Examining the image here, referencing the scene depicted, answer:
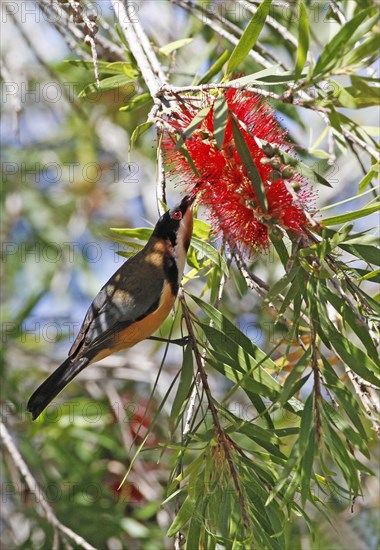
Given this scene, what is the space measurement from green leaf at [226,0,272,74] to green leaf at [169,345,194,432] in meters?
0.61

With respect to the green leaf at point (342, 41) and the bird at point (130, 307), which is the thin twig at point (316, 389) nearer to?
the green leaf at point (342, 41)

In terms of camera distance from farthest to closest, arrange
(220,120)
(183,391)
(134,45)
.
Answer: (134,45), (183,391), (220,120)

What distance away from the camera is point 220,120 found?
134cm

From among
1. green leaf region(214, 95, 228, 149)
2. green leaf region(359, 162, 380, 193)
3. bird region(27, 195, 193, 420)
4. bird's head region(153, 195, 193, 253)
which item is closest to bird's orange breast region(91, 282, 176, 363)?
bird region(27, 195, 193, 420)

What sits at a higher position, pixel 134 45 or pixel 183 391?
pixel 134 45

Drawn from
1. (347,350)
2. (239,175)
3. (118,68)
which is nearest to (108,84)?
(118,68)

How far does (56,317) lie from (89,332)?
1.45 m

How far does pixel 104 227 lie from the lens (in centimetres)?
497

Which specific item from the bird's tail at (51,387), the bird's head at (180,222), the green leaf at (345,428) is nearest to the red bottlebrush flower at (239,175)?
the bird's head at (180,222)

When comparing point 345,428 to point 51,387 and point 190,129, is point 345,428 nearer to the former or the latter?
point 190,129

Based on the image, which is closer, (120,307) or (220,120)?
(220,120)

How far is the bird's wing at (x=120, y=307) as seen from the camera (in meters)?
2.18

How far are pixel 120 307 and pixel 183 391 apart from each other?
0.59 metres

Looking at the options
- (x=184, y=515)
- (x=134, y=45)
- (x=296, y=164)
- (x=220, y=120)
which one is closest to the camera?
(x=220, y=120)
